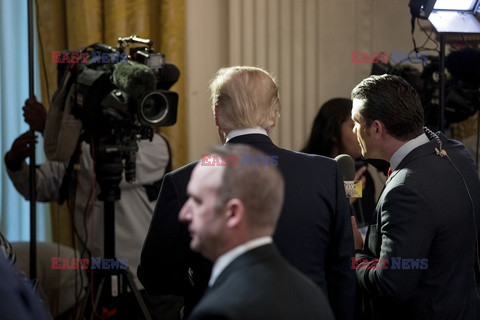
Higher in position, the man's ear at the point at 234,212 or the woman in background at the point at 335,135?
the man's ear at the point at 234,212

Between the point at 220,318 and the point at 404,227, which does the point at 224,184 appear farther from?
the point at 404,227

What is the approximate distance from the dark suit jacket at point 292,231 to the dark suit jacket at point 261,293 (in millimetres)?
596

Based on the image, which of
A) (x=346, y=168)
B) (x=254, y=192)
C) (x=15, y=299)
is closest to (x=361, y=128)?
(x=346, y=168)

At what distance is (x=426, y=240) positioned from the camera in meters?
1.84

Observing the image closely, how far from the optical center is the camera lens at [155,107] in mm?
2414

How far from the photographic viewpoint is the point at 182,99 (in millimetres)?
3574

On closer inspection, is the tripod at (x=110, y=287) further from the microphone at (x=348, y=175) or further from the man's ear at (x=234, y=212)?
the man's ear at (x=234, y=212)

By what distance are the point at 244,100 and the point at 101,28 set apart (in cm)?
182

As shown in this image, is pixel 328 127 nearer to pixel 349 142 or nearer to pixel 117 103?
pixel 349 142

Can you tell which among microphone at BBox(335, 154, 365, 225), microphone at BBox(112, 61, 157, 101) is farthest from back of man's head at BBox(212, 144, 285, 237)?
microphone at BBox(112, 61, 157, 101)

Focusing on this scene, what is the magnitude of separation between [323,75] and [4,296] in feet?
9.61

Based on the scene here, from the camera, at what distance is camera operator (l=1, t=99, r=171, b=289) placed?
289 centimetres

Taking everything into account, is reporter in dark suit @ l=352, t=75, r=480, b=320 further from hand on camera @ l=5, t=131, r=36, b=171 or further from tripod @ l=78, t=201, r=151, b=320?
hand on camera @ l=5, t=131, r=36, b=171

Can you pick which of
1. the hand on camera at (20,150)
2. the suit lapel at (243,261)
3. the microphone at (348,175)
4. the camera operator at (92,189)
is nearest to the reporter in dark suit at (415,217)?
the microphone at (348,175)
